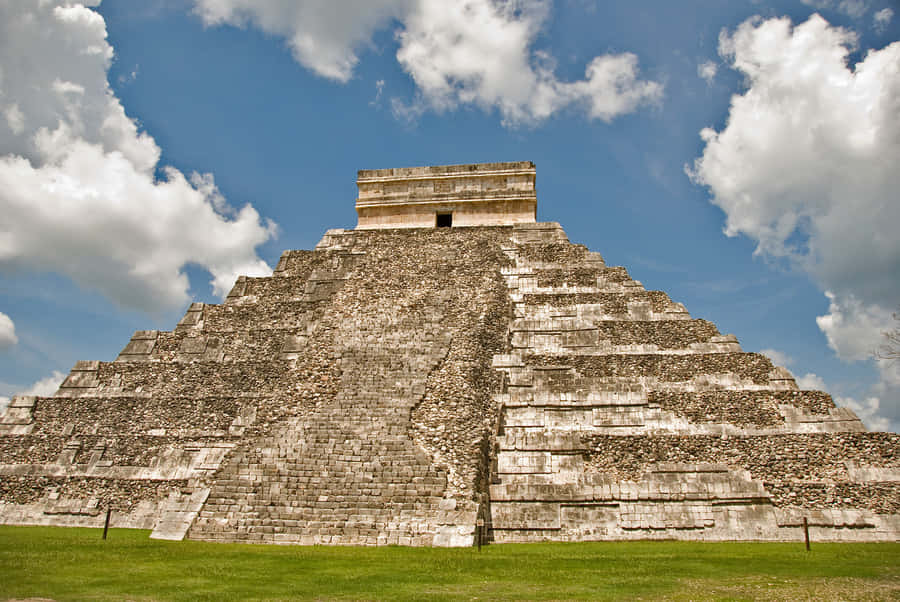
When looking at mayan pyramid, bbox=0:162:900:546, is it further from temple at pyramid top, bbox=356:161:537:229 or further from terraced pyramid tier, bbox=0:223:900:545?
temple at pyramid top, bbox=356:161:537:229

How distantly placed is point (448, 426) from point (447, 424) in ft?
0.23

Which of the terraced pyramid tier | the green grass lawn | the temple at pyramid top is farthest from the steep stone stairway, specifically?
the temple at pyramid top

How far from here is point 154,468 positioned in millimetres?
15625

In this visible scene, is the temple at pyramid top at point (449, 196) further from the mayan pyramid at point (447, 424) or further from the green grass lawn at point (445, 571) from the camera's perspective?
the green grass lawn at point (445, 571)

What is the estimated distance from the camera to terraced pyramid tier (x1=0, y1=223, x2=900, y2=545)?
13016mm

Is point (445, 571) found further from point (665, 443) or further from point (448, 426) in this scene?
point (665, 443)

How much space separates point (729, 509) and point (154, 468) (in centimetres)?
1304

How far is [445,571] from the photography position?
9250 mm

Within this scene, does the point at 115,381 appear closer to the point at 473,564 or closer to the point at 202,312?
the point at 202,312

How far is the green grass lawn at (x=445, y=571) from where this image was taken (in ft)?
25.3

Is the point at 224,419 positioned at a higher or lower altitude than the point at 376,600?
higher

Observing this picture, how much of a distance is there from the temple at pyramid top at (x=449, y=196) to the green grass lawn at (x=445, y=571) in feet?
47.5

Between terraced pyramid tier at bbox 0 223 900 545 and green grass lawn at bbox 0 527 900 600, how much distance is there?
3.56 feet

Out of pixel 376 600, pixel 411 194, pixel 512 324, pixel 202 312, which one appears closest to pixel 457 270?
pixel 512 324
